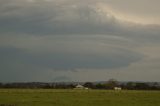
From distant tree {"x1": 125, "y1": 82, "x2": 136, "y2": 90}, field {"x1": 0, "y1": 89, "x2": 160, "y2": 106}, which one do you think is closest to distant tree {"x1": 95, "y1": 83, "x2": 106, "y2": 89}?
distant tree {"x1": 125, "y1": 82, "x2": 136, "y2": 90}

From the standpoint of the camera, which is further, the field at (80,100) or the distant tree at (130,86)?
the distant tree at (130,86)

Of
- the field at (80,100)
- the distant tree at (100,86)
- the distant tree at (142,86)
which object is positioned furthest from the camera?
the distant tree at (100,86)

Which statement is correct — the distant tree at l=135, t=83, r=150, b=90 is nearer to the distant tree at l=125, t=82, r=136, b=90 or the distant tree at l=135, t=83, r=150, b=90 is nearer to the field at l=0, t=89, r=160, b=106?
the distant tree at l=125, t=82, r=136, b=90

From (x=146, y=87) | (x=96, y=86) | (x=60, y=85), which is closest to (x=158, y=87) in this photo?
(x=146, y=87)

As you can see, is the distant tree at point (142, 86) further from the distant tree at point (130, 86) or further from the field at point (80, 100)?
the field at point (80, 100)

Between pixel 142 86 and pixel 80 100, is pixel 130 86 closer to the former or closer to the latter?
pixel 142 86

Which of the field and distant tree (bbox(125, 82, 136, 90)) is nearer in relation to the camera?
the field

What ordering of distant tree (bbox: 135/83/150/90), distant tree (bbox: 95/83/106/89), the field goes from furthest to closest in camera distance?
distant tree (bbox: 95/83/106/89) < distant tree (bbox: 135/83/150/90) < the field

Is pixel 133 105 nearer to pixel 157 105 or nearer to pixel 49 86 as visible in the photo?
pixel 157 105

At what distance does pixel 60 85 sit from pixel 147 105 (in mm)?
129433

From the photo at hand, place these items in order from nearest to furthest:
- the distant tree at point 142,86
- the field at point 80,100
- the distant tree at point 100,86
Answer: the field at point 80,100
the distant tree at point 142,86
the distant tree at point 100,86

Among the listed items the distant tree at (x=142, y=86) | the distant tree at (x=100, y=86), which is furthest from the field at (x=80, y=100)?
the distant tree at (x=100, y=86)

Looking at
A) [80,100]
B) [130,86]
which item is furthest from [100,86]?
[80,100]

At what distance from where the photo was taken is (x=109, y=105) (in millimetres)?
52844
